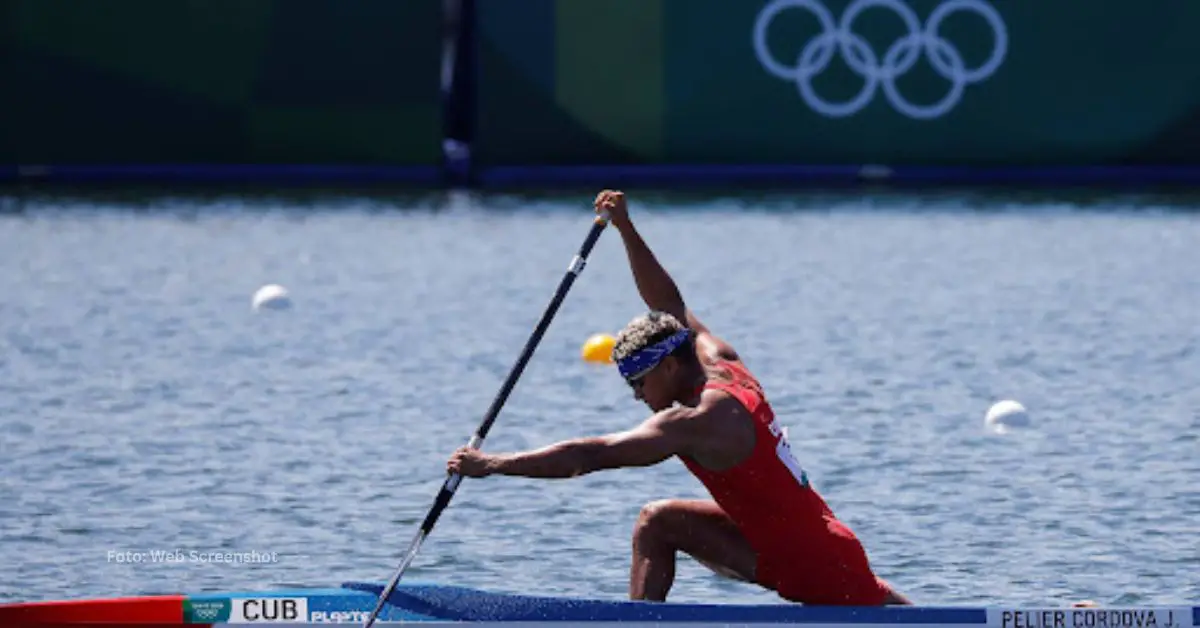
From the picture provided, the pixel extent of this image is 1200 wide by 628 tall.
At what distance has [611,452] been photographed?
1067cm

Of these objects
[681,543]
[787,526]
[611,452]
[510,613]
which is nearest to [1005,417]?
A: [681,543]

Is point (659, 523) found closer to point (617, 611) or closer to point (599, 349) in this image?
point (617, 611)

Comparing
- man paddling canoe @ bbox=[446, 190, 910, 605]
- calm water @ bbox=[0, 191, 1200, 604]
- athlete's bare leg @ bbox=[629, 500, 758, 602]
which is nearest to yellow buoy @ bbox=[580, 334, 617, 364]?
calm water @ bbox=[0, 191, 1200, 604]

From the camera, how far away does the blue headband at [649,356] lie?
418 inches

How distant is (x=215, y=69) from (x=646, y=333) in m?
22.5

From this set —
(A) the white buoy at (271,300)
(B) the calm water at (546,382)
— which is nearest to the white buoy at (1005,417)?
(B) the calm water at (546,382)

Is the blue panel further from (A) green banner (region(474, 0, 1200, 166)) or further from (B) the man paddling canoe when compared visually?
(A) green banner (region(474, 0, 1200, 166))

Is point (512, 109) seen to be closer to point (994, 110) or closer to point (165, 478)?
point (994, 110)

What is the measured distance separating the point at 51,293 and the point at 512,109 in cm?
828

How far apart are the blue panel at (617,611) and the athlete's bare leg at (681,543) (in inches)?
15.4

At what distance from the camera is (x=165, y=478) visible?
1675cm

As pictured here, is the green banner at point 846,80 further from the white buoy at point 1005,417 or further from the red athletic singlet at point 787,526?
→ the red athletic singlet at point 787,526

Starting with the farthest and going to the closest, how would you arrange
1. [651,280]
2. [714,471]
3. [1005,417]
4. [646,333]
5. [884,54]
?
[884,54] < [1005,417] < [651,280] < [714,471] < [646,333]

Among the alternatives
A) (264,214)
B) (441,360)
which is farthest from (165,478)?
(264,214)
